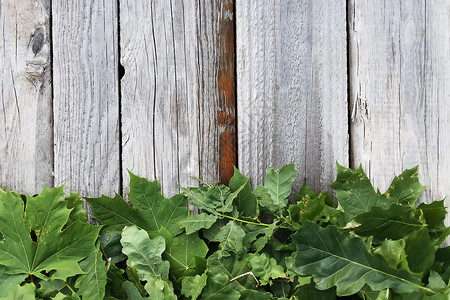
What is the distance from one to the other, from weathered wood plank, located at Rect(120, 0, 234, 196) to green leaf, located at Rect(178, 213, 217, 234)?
10 cm

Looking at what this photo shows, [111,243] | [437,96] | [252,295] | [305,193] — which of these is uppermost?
[437,96]

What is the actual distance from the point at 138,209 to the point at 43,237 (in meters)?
0.22

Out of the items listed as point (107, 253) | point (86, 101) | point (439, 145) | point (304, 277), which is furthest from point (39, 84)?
point (439, 145)

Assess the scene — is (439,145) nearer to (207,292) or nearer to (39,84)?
(207,292)

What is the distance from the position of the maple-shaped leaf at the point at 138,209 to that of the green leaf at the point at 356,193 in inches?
15.9

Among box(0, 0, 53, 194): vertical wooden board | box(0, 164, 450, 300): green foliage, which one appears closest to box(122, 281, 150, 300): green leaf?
box(0, 164, 450, 300): green foliage

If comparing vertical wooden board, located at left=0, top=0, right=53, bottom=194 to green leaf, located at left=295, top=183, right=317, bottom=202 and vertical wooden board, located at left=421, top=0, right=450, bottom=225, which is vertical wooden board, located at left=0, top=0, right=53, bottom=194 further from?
vertical wooden board, located at left=421, top=0, right=450, bottom=225

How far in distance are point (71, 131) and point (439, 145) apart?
0.96 metres

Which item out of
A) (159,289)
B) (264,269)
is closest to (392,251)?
(264,269)

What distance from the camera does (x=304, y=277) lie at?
94 cm

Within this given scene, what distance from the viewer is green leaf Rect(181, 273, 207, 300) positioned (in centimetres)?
92

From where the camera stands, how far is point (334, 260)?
2.95 ft

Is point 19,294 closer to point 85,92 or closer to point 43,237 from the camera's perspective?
point 43,237

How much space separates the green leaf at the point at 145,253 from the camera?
98cm
